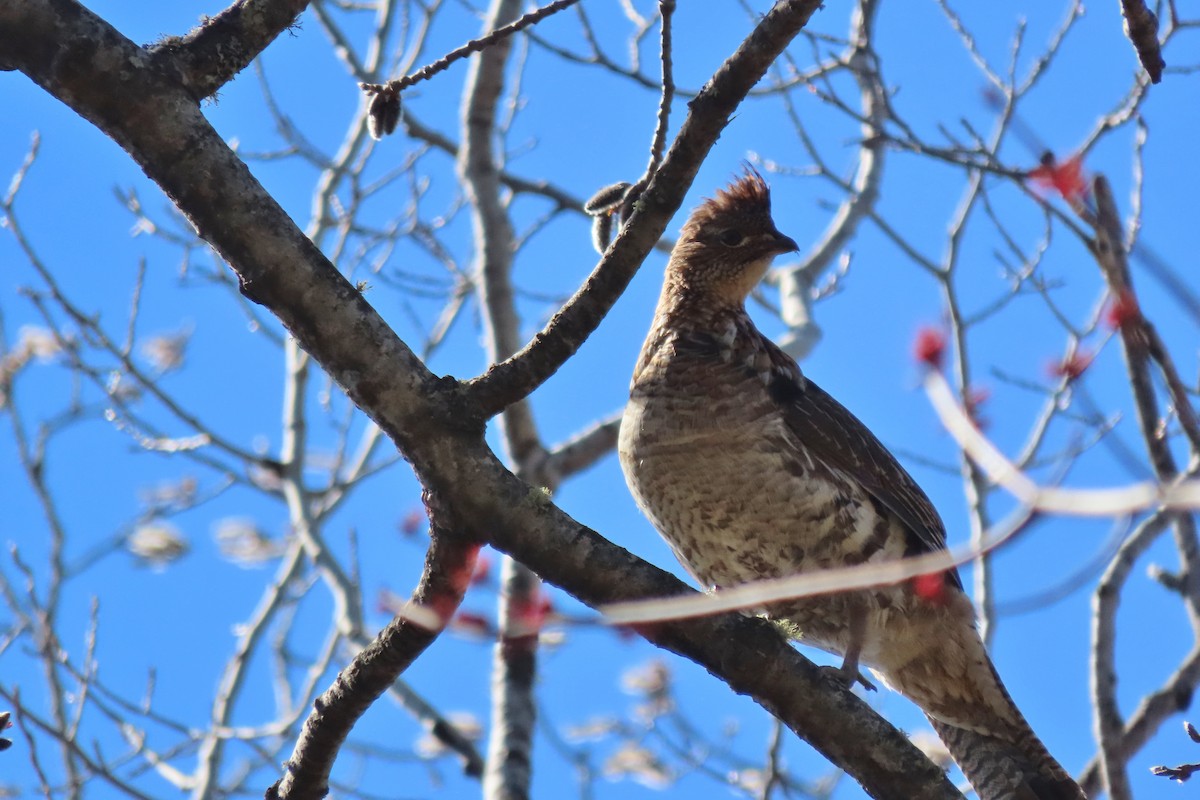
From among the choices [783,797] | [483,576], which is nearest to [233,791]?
[783,797]

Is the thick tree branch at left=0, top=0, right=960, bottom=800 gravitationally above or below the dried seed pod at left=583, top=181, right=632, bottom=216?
below

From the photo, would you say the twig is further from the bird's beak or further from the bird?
the bird's beak

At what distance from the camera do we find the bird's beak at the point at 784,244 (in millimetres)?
5656

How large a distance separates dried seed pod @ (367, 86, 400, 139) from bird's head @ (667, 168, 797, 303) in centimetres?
221

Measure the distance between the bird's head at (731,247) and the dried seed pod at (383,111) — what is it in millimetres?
Result: 2209

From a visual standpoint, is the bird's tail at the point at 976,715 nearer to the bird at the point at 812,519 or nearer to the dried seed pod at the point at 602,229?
the bird at the point at 812,519

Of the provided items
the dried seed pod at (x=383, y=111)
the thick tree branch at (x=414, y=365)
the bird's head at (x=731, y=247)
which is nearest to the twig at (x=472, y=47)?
the dried seed pod at (x=383, y=111)

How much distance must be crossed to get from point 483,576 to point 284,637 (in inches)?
217

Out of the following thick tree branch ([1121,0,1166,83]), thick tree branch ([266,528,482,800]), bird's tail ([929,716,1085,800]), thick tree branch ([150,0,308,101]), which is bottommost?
thick tree branch ([266,528,482,800])

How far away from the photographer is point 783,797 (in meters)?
7.11

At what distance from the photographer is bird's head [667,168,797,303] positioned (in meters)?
5.69

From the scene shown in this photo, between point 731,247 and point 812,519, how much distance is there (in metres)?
1.47

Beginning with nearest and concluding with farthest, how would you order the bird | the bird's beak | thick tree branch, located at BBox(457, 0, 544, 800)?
the bird
the bird's beak
thick tree branch, located at BBox(457, 0, 544, 800)

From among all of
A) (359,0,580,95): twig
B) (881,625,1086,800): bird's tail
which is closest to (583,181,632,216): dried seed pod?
(359,0,580,95): twig
